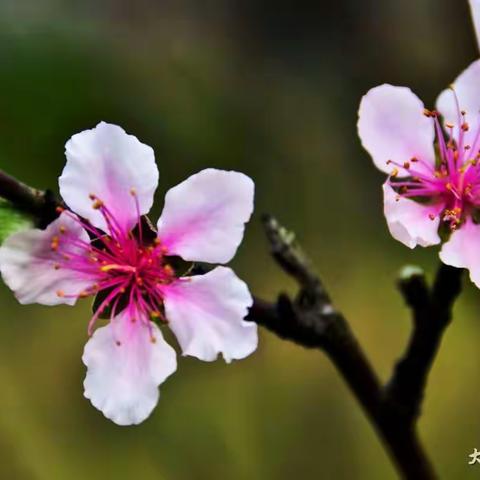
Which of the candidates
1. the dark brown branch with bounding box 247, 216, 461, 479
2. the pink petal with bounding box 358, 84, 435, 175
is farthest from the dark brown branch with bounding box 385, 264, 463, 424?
the pink petal with bounding box 358, 84, 435, 175

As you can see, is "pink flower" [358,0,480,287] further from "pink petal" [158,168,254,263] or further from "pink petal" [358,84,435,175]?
"pink petal" [158,168,254,263]

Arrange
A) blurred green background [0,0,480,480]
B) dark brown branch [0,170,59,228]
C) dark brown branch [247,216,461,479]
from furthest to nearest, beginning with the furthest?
blurred green background [0,0,480,480] < dark brown branch [247,216,461,479] < dark brown branch [0,170,59,228]

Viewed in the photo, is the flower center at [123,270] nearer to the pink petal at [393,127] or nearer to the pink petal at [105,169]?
the pink petal at [105,169]

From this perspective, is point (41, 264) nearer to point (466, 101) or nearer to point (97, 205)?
point (97, 205)

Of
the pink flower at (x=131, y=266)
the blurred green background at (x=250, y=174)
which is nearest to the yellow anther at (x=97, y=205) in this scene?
the pink flower at (x=131, y=266)

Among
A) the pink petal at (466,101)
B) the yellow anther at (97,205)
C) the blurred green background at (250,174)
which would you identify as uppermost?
the pink petal at (466,101)

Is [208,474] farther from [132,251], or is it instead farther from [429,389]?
[132,251]

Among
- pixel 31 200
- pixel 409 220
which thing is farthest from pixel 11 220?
pixel 409 220
